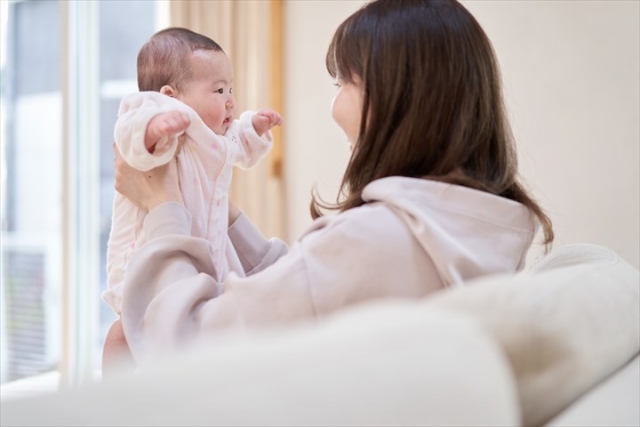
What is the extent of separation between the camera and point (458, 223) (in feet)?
3.87

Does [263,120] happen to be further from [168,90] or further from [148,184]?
[148,184]

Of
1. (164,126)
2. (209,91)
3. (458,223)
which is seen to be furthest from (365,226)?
(209,91)

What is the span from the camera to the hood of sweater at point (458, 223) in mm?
1111

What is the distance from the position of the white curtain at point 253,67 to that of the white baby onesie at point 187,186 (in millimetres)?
2384

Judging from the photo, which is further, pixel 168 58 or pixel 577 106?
pixel 577 106


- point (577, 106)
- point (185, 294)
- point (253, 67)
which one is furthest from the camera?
point (253, 67)

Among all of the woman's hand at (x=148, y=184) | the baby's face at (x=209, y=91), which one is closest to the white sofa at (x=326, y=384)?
the woman's hand at (x=148, y=184)

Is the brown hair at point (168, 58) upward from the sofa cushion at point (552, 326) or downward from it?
upward

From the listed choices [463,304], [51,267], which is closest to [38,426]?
[463,304]

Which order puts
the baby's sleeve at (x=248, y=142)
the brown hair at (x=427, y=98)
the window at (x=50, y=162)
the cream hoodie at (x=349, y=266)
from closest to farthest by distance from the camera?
1. the cream hoodie at (x=349, y=266)
2. the brown hair at (x=427, y=98)
3. the baby's sleeve at (x=248, y=142)
4. the window at (x=50, y=162)

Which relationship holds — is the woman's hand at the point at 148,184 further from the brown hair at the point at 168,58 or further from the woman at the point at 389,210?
the brown hair at the point at 168,58

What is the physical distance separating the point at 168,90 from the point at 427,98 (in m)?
0.72

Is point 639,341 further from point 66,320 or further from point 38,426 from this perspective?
point 66,320

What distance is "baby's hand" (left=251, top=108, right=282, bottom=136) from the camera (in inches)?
74.5
